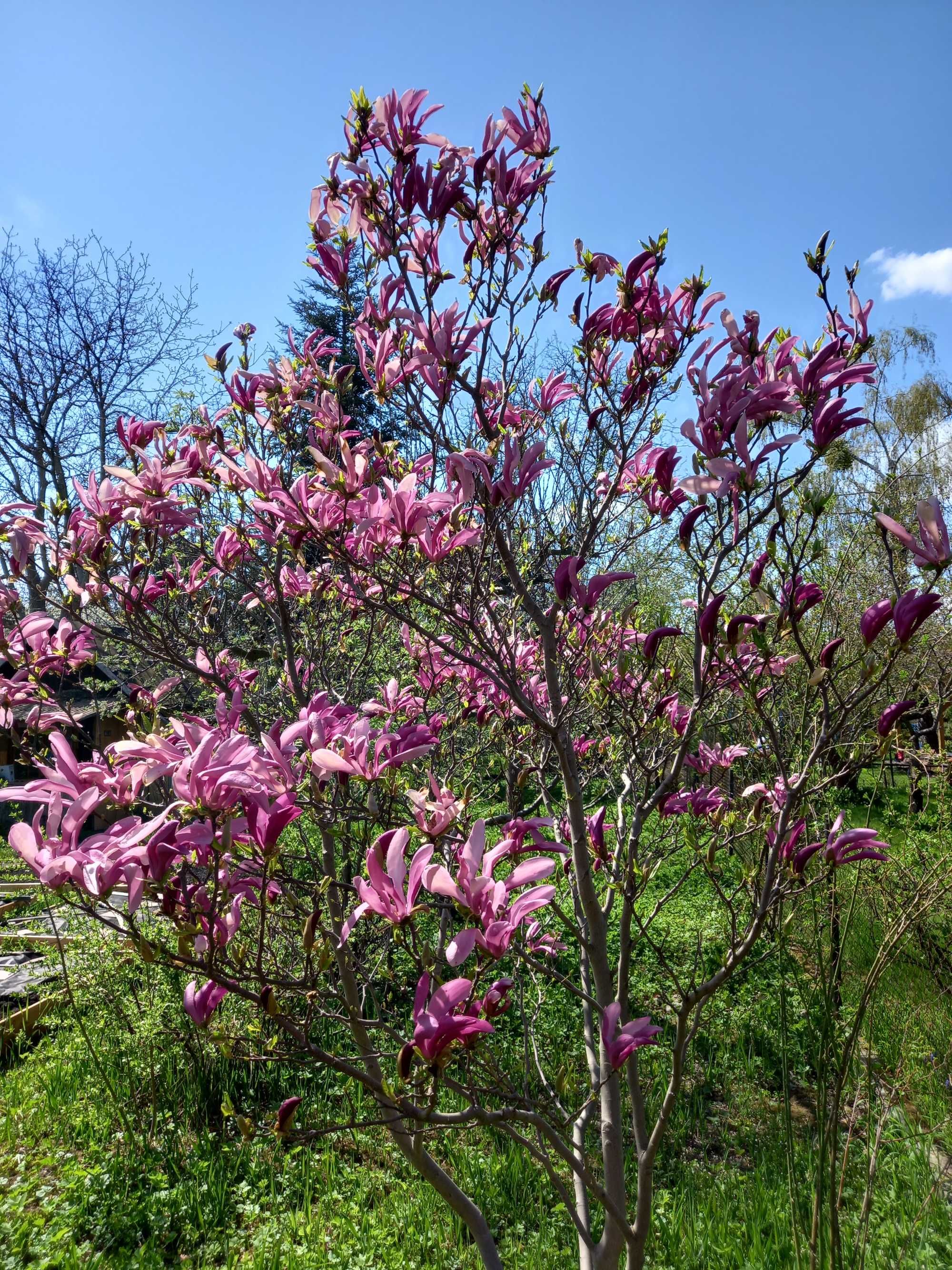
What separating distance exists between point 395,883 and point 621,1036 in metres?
0.56

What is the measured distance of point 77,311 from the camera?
1384 cm

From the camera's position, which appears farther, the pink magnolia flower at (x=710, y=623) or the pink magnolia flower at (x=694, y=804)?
the pink magnolia flower at (x=694, y=804)

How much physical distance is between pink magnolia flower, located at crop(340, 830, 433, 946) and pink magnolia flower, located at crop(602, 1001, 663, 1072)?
49 cm

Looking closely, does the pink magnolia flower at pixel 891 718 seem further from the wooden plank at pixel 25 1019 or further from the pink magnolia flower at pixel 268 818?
the wooden plank at pixel 25 1019

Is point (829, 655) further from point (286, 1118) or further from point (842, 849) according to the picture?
point (286, 1118)

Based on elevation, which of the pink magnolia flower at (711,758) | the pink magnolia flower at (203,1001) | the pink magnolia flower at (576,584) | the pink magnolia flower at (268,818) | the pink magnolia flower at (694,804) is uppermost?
the pink magnolia flower at (576,584)

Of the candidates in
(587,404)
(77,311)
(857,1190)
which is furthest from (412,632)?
(77,311)

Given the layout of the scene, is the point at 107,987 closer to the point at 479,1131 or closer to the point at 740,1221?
the point at 479,1131

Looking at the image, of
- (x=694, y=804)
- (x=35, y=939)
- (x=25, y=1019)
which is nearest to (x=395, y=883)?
(x=694, y=804)

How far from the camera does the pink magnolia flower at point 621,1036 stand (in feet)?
4.28

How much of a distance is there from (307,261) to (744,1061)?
3988 mm

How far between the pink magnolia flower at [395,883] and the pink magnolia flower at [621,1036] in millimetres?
487

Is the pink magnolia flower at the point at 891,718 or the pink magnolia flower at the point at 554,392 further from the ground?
the pink magnolia flower at the point at 554,392

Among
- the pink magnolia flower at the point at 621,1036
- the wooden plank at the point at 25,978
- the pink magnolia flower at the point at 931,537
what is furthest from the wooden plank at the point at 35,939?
the pink magnolia flower at the point at 931,537
